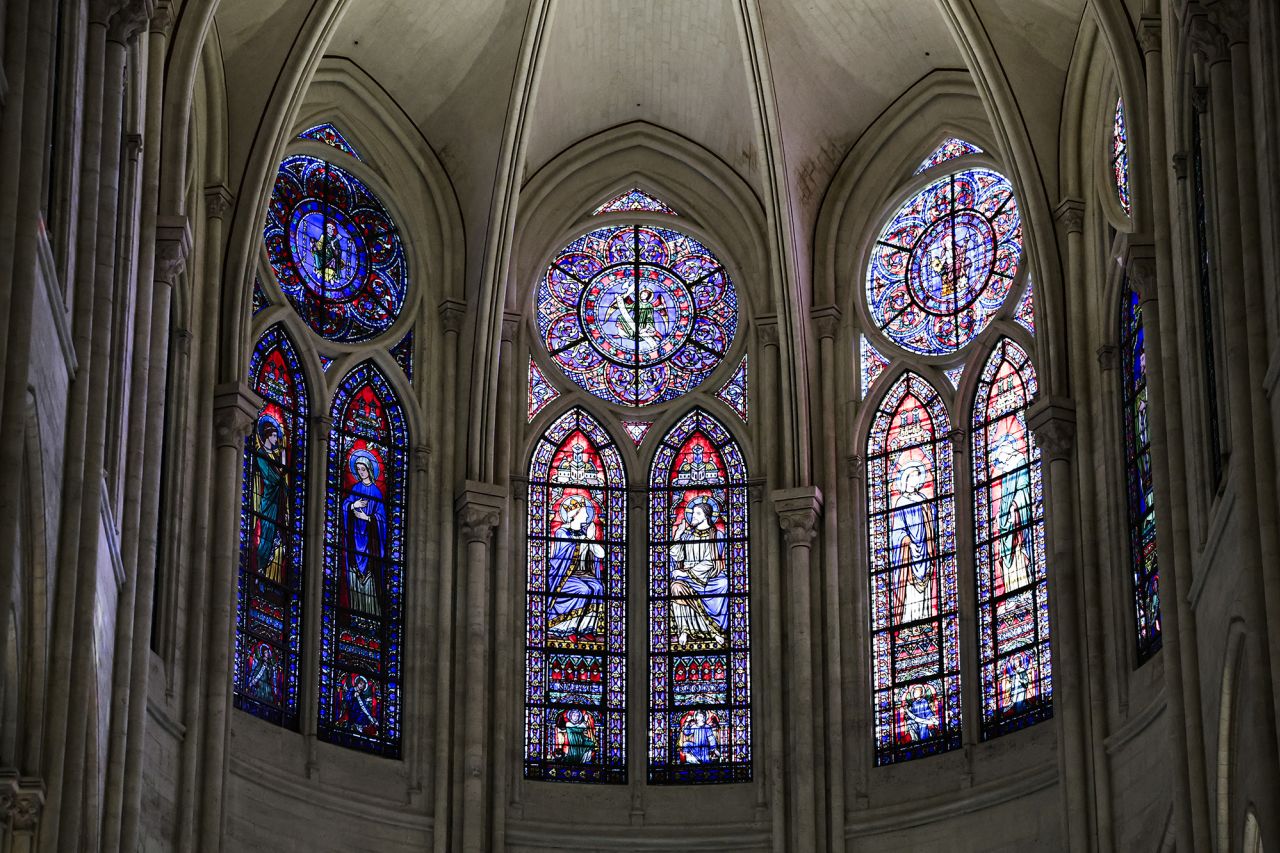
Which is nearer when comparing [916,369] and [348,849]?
[348,849]

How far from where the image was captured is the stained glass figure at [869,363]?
83.7 feet

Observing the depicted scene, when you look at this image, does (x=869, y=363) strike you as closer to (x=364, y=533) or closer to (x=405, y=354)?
(x=405, y=354)

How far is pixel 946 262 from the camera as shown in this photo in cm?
2559

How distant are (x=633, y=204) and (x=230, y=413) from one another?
5.98m

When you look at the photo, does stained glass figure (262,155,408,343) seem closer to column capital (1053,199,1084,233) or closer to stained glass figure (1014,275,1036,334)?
stained glass figure (1014,275,1036,334)

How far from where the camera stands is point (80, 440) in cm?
1628

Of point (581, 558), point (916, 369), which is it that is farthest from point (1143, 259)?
point (581, 558)

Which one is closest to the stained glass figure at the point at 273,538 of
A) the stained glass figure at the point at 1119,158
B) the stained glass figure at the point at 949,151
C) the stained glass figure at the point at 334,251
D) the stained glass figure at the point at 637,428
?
the stained glass figure at the point at 334,251

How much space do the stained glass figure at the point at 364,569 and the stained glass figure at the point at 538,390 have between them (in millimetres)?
1476

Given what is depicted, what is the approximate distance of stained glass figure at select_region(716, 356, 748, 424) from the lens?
1030 inches

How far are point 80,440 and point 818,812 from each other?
31.5 ft

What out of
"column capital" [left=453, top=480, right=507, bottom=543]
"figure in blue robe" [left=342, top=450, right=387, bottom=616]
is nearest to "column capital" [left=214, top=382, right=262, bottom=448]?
"figure in blue robe" [left=342, top=450, right=387, bottom=616]

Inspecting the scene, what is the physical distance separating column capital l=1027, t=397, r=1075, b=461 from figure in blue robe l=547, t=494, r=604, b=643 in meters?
4.80

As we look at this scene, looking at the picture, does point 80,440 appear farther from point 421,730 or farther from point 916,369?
point 916,369
